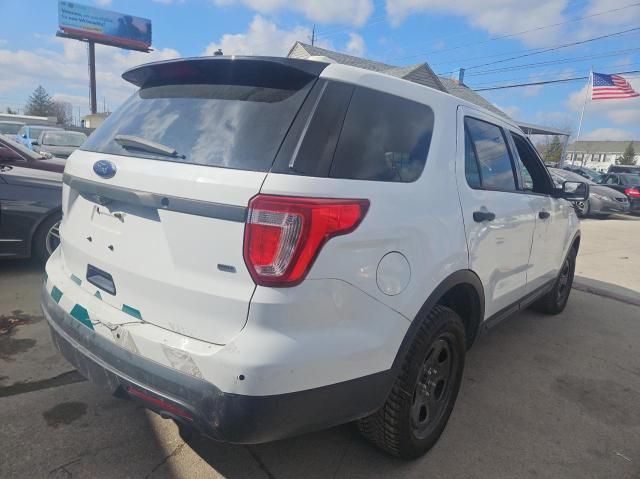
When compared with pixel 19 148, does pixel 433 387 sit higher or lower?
lower

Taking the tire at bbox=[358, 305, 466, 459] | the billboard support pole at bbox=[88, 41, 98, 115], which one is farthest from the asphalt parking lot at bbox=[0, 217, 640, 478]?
the billboard support pole at bbox=[88, 41, 98, 115]

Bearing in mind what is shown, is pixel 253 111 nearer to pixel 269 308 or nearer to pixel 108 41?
pixel 269 308

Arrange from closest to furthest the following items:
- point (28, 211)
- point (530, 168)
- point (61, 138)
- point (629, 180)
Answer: point (530, 168), point (28, 211), point (61, 138), point (629, 180)

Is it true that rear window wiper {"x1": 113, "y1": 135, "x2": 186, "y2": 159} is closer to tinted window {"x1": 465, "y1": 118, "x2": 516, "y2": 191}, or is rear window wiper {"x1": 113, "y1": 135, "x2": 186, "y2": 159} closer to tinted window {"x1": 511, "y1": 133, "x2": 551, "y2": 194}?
tinted window {"x1": 465, "y1": 118, "x2": 516, "y2": 191}

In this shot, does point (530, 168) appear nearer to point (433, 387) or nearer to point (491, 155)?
point (491, 155)

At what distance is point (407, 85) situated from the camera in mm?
2275

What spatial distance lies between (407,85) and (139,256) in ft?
Result: 4.81

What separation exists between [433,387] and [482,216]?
3.19 feet

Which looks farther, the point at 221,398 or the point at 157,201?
the point at 157,201

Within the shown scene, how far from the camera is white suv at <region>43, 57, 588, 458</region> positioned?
5.39ft

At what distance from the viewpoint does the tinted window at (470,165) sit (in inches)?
102

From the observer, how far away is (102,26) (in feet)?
152

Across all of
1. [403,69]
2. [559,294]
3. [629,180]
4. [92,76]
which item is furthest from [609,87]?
[92,76]

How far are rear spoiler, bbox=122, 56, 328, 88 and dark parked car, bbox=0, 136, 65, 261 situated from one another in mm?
3023
